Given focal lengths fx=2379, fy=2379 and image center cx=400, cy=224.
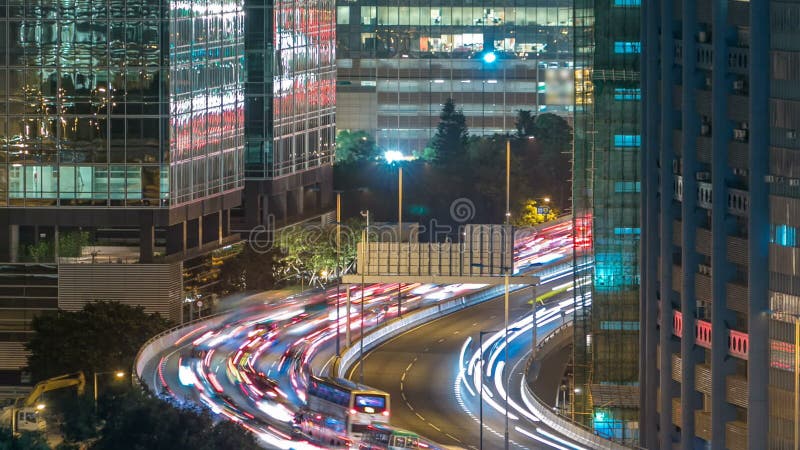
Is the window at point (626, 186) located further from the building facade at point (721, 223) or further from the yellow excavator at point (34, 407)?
the yellow excavator at point (34, 407)

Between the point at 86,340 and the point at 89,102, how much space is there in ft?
56.9

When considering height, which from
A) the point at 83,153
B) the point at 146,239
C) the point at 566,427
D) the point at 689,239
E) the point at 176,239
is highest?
the point at 83,153

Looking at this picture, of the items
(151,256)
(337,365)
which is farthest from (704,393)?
(151,256)

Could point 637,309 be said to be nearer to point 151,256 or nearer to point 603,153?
point 603,153

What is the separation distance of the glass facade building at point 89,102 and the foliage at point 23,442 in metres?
51.4

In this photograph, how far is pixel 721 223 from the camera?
106 metres

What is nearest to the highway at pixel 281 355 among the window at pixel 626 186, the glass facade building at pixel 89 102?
the glass facade building at pixel 89 102

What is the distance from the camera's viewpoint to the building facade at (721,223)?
99.9 m

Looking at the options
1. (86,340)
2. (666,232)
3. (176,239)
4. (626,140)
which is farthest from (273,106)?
(666,232)

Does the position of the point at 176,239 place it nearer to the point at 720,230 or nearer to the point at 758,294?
the point at 720,230

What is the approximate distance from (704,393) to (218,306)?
212 feet

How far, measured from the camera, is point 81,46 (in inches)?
6176

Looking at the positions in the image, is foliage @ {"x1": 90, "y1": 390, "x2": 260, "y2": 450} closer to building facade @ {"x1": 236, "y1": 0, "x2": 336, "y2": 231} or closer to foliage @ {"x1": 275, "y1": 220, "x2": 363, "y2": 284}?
foliage @ {"x1": 275, "y1": 220, "x2": 363, "y2": 284}

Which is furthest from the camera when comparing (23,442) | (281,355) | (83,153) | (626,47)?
(83,153)
